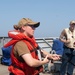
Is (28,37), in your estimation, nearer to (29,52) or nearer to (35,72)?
(29,52)

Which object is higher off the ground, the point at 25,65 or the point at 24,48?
the point at 24,48

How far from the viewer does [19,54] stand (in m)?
3.82

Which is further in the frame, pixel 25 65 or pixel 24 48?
pixel 25 65

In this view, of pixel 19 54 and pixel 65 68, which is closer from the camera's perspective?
pixel 19 54

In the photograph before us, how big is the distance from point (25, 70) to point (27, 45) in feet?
1.15

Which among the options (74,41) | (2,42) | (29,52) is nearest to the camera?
(29,52)

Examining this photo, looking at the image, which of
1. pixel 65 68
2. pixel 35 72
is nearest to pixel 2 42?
pixel 65 68

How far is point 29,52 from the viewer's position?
3818 mm

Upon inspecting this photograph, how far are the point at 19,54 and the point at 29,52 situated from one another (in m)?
0.13

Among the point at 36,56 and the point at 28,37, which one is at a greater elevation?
the point at 28,37

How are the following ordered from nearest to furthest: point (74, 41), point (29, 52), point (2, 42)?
point (29, 52) → point (74, 41) → point (2, 42)

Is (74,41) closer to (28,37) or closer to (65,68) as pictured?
(65,68)

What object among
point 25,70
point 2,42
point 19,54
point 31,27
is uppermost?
point 31,27

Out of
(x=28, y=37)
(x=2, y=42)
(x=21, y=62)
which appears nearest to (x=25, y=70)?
(x=21, y=62)
